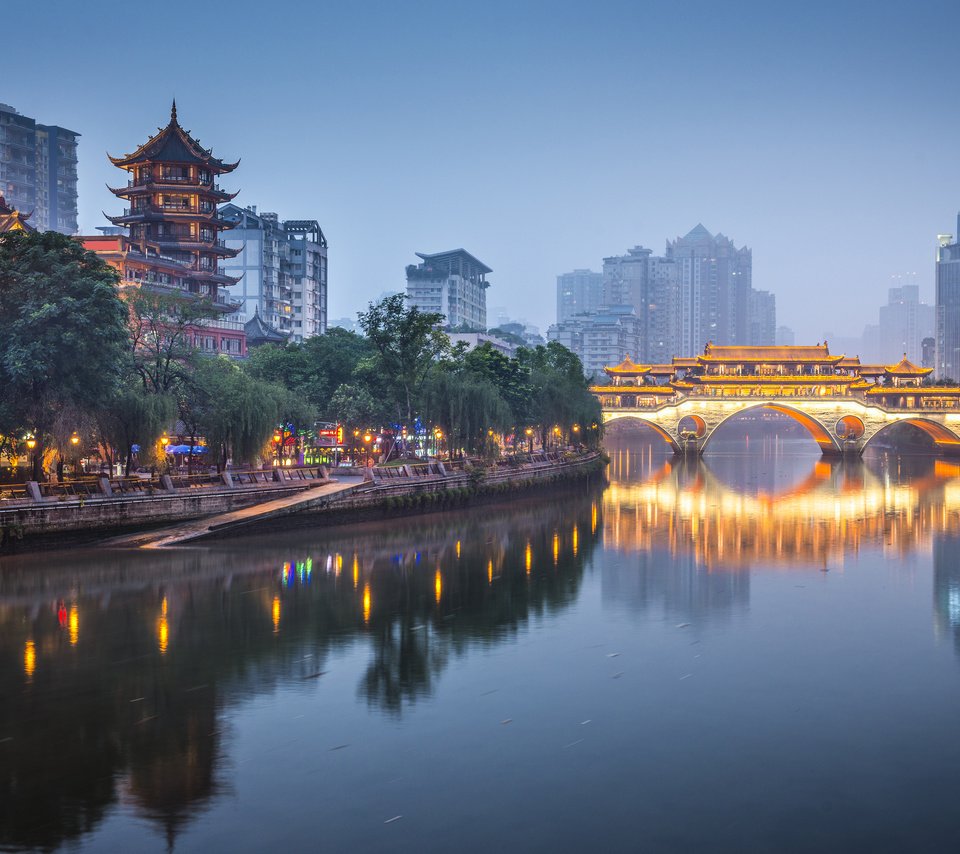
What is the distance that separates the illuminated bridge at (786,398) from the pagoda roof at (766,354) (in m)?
0.08

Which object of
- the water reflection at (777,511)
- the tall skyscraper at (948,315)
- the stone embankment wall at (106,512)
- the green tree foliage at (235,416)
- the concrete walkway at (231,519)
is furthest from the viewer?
the tall skyscraper at (948,315)

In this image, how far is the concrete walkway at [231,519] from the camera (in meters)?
27.2

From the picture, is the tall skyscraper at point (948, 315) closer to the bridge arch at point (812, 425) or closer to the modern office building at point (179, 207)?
the bridge arch at point (812, 425)

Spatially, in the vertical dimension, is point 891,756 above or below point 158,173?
below

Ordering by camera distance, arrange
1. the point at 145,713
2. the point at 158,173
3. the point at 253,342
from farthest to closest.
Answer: the point at 253,342 < the point at 158,173 < the point at 145,713

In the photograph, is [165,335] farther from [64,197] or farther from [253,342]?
[64,197]

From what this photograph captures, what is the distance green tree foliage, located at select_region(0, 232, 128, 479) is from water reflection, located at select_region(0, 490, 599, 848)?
14.2 ft

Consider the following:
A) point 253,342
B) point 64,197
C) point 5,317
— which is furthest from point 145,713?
point 64,197

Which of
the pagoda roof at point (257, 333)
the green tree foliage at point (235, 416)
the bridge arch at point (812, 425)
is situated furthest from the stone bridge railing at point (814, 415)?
the green tree foliage at point (235, 416)

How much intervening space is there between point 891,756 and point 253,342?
60.4m

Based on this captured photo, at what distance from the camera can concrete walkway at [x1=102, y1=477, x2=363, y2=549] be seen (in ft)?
89.3

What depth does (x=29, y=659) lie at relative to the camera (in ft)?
55.1

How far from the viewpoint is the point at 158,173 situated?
5644 centimetres

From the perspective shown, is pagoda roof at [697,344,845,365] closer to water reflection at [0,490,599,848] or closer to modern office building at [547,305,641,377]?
water reflection at [0,490,599,848]
